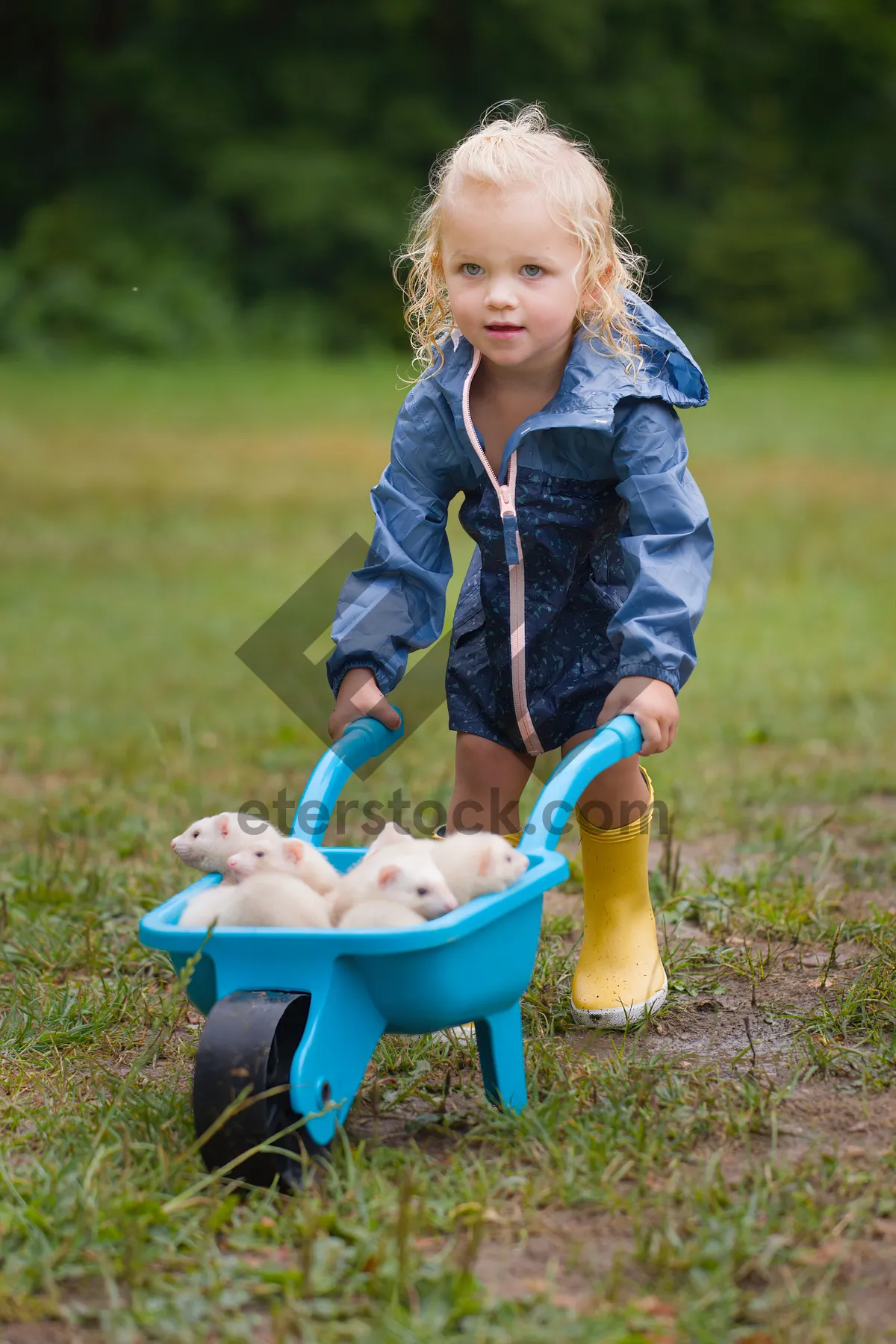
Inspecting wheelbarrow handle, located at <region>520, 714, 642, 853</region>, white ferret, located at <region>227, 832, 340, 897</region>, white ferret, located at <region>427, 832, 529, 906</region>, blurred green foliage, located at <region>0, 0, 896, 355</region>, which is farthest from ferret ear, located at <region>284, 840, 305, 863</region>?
blurred green foliage, located at <region>0, 0, 896, 355</region>

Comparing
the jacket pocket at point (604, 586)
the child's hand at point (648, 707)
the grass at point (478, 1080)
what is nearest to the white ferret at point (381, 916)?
the grass at point (478, 1080)

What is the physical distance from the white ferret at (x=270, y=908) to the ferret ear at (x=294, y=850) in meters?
0.08

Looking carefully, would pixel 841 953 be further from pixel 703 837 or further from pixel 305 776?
pixel 305 776

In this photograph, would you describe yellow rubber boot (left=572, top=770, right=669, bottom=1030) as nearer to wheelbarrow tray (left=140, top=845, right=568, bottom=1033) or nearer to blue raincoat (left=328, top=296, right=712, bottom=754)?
blue raincoat (left=328, top=296, right=712, bottom=754)

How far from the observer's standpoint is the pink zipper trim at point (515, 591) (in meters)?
2.72

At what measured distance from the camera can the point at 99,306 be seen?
18266 millimetres

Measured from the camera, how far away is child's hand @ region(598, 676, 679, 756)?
2393 millimetres

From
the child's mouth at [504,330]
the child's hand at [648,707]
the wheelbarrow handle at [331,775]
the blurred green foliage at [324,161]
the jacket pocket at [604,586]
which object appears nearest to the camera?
the child's hand at [648,707]

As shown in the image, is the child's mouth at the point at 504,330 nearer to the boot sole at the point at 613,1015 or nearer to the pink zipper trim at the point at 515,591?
the pink zipper trim at the point at 515,591

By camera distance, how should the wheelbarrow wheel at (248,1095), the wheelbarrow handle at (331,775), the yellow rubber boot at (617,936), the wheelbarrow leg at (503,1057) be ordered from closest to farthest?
1. the wheelbarrow wheel at (248,1095)
2. the wheelbarrow leg at (503,1057)
3. the wheelbarrow handle at (331,775)
4. the yellow rubber boot at (617,936)

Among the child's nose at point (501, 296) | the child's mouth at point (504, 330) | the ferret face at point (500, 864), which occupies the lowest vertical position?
the ferret face at point (500, 864)

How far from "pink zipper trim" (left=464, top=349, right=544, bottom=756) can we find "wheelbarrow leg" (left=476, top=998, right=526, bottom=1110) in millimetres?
687

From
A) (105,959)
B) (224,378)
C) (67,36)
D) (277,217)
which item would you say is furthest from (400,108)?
(105,959)

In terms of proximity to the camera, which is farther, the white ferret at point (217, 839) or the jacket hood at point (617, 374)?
the jacket hood at point (617, 374)
